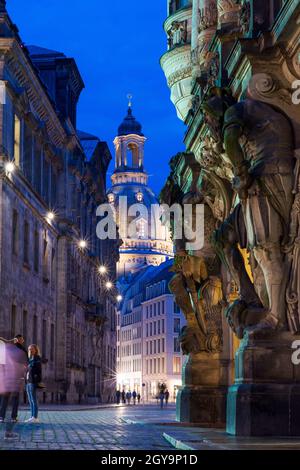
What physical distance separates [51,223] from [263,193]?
49.0 m

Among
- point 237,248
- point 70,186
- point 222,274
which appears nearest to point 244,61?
point 237,248

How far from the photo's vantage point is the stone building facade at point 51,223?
48.2 m

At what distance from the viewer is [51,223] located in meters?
62.9

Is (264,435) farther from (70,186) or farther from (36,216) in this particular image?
(70,186)

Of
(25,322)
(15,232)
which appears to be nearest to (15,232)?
(15,232)

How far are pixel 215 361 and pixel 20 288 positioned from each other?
31.0 m

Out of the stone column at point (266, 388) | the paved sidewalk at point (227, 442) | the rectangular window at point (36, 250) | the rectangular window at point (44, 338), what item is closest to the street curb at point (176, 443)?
the paved sidewalk at point (227, 442)

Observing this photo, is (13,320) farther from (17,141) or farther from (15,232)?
(17,141)

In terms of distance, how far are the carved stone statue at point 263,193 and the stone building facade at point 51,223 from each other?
31.8 meters

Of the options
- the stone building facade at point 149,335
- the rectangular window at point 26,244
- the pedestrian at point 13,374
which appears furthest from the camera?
the stone building facade at point 149,335

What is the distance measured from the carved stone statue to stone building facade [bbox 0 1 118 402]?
104ft

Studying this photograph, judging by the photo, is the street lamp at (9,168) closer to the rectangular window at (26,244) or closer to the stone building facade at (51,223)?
the stone building facade at (51,223)

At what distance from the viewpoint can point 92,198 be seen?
288 ft
